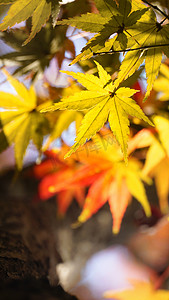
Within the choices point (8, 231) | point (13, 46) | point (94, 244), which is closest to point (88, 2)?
point (13, 46)

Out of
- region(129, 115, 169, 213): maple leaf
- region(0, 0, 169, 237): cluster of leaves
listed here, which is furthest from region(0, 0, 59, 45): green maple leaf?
region(129, 115, 169, 213): maple leaf

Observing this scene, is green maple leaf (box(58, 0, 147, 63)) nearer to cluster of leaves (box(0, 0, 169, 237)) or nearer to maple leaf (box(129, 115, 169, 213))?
cluster of leaves (box(0, 0, 169, 237))

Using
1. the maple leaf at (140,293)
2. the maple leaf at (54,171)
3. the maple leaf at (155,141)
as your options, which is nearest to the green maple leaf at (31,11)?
the maple leaf at (155,141)

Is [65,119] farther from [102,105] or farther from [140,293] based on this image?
[140,293]

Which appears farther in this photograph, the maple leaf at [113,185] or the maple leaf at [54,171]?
the maple leaf at [54,171]

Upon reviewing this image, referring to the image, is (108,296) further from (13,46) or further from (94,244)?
(13,46)

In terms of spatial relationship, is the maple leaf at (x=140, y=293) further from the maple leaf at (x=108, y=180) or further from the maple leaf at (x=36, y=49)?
the maple leaf at (x=36, y=49)

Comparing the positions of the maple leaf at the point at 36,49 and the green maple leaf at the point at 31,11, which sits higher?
the maple leaf at the point at 36,49
